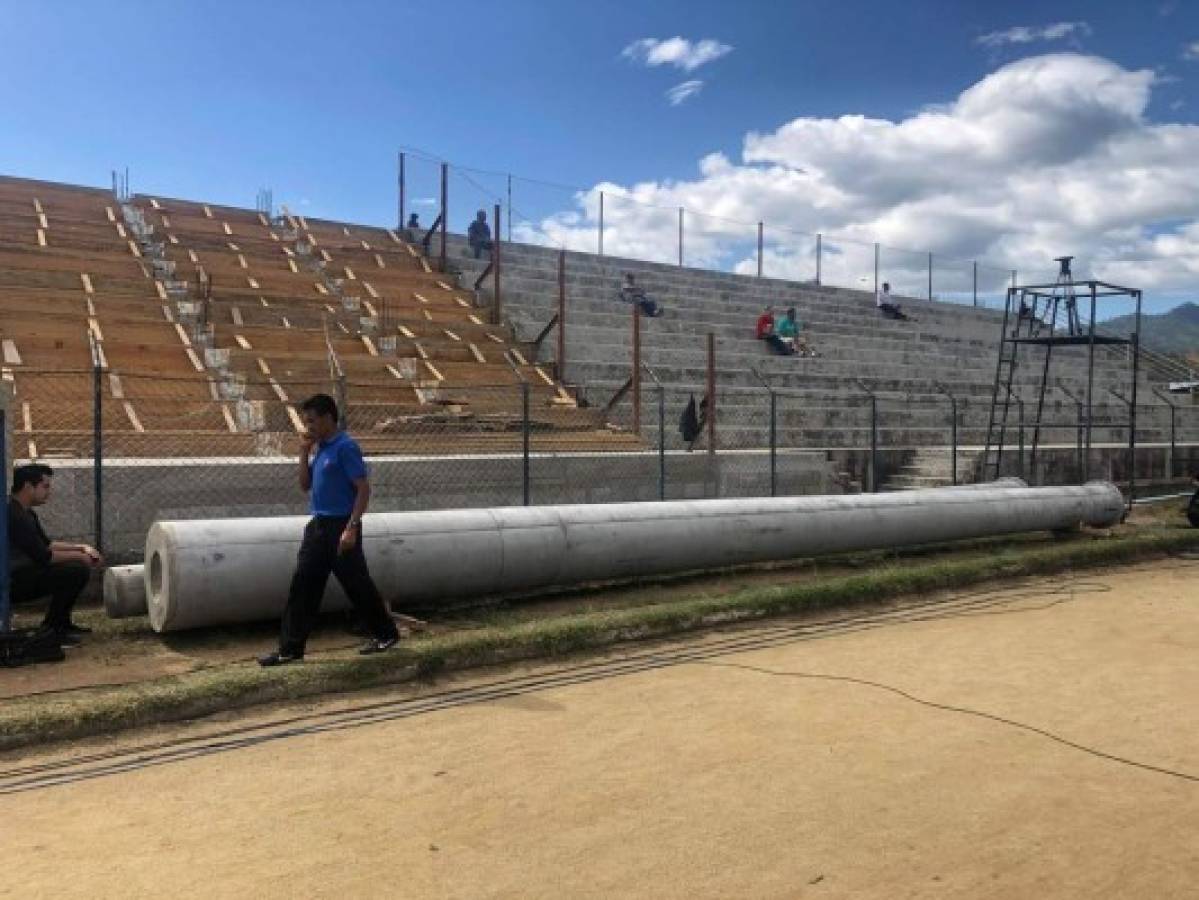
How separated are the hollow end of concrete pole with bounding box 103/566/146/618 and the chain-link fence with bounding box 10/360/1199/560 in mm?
1551

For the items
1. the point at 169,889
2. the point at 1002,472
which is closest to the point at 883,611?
the point at 169,889

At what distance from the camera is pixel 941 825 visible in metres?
4.43

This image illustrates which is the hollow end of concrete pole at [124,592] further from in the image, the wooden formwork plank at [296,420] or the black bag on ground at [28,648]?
the wooden formwork plank at [296,420]

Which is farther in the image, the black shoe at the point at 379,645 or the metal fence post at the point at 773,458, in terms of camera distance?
the metal fence post at the point at 773,458

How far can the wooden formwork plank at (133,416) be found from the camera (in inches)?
463

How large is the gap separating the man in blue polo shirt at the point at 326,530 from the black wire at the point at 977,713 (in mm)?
2852

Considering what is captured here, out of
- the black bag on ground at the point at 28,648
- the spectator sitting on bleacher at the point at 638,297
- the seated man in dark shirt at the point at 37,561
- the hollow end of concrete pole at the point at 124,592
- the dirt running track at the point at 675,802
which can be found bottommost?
the dirt running track at the point at 675,802

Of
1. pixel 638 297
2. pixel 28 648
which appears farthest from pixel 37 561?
pixel 638 297

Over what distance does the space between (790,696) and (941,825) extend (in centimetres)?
221

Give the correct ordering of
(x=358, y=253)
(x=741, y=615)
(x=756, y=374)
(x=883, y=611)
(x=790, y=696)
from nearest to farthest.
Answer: (x=790, y=696) < (x=741, y=615) < (x=883, y=611) < (x=756, y=374) < (x=358, y=253)

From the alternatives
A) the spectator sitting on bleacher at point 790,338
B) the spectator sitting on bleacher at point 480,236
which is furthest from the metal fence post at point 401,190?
the spectator sitting on bleacher at point 790,338

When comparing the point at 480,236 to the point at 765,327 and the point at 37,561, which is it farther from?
the point at 37,561

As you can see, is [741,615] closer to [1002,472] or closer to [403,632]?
[403,632]

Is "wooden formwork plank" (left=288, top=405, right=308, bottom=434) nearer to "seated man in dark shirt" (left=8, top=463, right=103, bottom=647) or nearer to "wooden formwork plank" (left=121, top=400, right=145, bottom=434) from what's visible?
"wooden formwork plank" (left=121, top=400, right=145, bottom=434)
